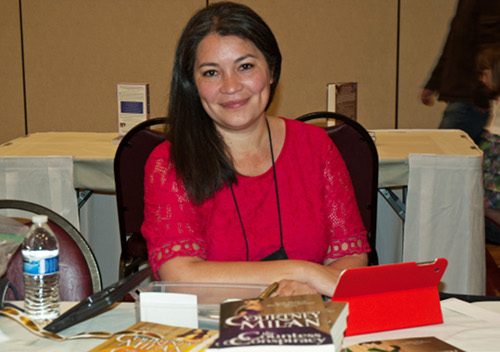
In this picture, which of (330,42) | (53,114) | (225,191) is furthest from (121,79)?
(225,191)

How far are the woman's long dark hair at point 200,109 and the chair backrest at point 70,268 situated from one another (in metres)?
0.31

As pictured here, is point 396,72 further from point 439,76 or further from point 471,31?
point 471,31

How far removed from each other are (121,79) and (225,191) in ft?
9.82

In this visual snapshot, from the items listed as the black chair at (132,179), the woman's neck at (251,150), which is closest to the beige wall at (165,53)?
the black chair at (132,179)

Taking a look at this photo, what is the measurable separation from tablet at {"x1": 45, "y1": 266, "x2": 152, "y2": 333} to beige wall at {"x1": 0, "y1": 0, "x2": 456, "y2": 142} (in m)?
3.28

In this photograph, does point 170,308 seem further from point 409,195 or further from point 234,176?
point 409,195

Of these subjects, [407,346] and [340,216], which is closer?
[407,346]

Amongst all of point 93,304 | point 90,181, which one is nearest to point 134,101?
point 90,181

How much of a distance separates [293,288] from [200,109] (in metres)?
0.61

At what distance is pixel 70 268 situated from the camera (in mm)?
1510

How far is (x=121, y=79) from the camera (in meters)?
4.46

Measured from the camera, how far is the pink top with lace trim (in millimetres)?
1624

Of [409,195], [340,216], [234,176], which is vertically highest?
[234,176]

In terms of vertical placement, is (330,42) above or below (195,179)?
above
